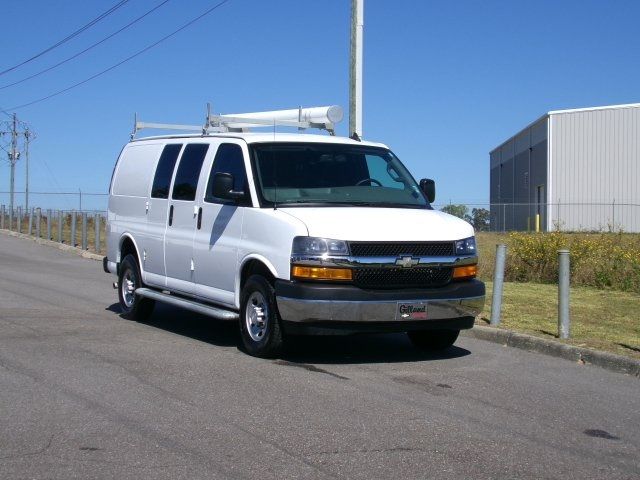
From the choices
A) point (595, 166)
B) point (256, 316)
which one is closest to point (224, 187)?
point (256, 316)

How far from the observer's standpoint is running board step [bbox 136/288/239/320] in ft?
29.7

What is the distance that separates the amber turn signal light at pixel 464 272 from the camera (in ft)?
27.9

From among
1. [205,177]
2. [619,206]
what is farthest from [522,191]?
[205,177]

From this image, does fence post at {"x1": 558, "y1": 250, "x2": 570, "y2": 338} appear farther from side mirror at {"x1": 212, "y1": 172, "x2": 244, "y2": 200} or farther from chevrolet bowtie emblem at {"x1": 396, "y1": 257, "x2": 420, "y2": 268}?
side mirror at {"x1": 212, "y1": 172, "x2": 244, "y2": 200}

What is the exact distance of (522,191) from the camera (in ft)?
Result: 179

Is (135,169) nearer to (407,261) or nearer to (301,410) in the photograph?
(407,261)

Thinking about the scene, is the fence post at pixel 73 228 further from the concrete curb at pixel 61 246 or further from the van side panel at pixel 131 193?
the van side panel at pixel 131 193

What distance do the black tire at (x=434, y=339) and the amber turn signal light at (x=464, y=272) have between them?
2.54ft

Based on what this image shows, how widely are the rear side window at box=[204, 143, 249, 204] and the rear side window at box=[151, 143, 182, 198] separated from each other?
1.01 metres

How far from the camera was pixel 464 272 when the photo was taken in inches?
338

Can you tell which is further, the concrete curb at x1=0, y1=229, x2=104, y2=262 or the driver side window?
the concrete curb at x1=0, y1=229, x2=104, y2=262

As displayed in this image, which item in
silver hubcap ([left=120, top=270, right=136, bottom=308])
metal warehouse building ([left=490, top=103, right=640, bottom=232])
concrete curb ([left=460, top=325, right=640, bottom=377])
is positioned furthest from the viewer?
metal warehouse building ([left=490, top=103, right=640, bottom=232])

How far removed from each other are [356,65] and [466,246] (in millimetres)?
8140

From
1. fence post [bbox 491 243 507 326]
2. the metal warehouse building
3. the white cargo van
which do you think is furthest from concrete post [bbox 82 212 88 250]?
the metal warehouse building
